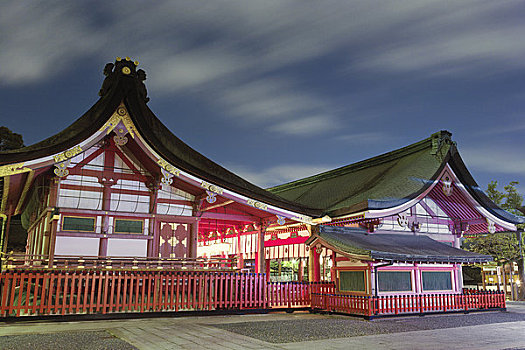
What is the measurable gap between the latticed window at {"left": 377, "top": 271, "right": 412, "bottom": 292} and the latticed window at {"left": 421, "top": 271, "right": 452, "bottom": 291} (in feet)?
2.92

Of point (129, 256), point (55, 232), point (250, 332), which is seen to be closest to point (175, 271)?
point (129, 256)

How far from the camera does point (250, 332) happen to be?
422 inches

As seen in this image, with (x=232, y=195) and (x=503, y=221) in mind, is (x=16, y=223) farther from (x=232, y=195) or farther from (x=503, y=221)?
(x=503, y=221)

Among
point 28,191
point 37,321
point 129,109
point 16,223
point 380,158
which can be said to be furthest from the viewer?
point 16,223

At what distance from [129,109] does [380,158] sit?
13541mm

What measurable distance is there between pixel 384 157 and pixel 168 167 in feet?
40.4

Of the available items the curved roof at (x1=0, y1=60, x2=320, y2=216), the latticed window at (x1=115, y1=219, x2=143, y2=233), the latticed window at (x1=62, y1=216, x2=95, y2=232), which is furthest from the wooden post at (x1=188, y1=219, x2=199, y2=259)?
the latticed window at (x1=62, y1=216, x2=95, y2=232)

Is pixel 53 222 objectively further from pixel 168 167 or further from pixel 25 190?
pixel 168 167

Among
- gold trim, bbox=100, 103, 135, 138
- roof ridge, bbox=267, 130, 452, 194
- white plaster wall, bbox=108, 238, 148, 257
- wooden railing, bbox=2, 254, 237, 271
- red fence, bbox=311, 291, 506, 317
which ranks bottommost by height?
red fence, bbox=311, 291, 506, 317

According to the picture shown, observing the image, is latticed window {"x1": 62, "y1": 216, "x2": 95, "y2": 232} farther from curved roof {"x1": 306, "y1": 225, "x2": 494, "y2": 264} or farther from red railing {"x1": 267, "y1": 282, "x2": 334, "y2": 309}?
curved roof {"x1": 306, "y1": 225, "x2": 494, "y2": 264}

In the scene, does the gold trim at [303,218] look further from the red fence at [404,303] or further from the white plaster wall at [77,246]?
the white plaster wall at [77,246]

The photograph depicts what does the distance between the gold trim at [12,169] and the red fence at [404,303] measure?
10.8 m

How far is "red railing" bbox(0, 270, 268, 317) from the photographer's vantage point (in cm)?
1233

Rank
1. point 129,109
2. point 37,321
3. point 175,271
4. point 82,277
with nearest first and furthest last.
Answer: point 37,321 < point 82,277 < point 129,109 < point 175,271
